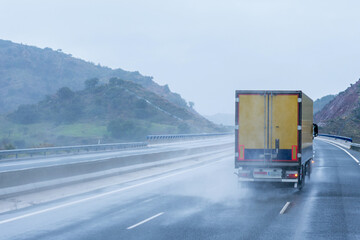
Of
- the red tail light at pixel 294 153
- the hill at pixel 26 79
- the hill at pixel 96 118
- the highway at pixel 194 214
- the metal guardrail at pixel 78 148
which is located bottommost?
the highway at pixel 194 214

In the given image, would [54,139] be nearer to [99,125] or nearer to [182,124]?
[99,125]

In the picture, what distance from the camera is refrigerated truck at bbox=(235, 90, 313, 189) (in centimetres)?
1577

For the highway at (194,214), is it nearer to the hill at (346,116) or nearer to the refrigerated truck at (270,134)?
the refrigerated truck at (270,134)

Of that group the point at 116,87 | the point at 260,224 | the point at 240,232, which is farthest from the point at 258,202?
the point at 116,87

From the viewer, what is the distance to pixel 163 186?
58.9 feet

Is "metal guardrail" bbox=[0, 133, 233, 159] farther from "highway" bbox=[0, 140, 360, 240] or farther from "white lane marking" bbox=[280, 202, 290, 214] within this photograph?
"white lane marking" bbox=[280, 202, 290, 214]

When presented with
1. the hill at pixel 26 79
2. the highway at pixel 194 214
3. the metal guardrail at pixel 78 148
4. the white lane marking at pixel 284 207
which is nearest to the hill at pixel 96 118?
the hill at pixel 26 79

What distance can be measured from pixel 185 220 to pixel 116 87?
137 meters

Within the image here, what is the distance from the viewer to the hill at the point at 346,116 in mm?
103438

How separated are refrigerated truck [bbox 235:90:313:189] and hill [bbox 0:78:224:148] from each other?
3248 inches

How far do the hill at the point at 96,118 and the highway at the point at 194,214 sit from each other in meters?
81.8

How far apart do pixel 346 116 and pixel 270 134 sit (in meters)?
104

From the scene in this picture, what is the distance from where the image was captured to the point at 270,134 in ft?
52.2

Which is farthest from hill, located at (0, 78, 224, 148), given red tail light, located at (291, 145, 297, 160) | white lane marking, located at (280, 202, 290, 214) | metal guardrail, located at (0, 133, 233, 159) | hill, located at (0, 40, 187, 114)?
white lane marking, located at (280, 202, 290, 214)
